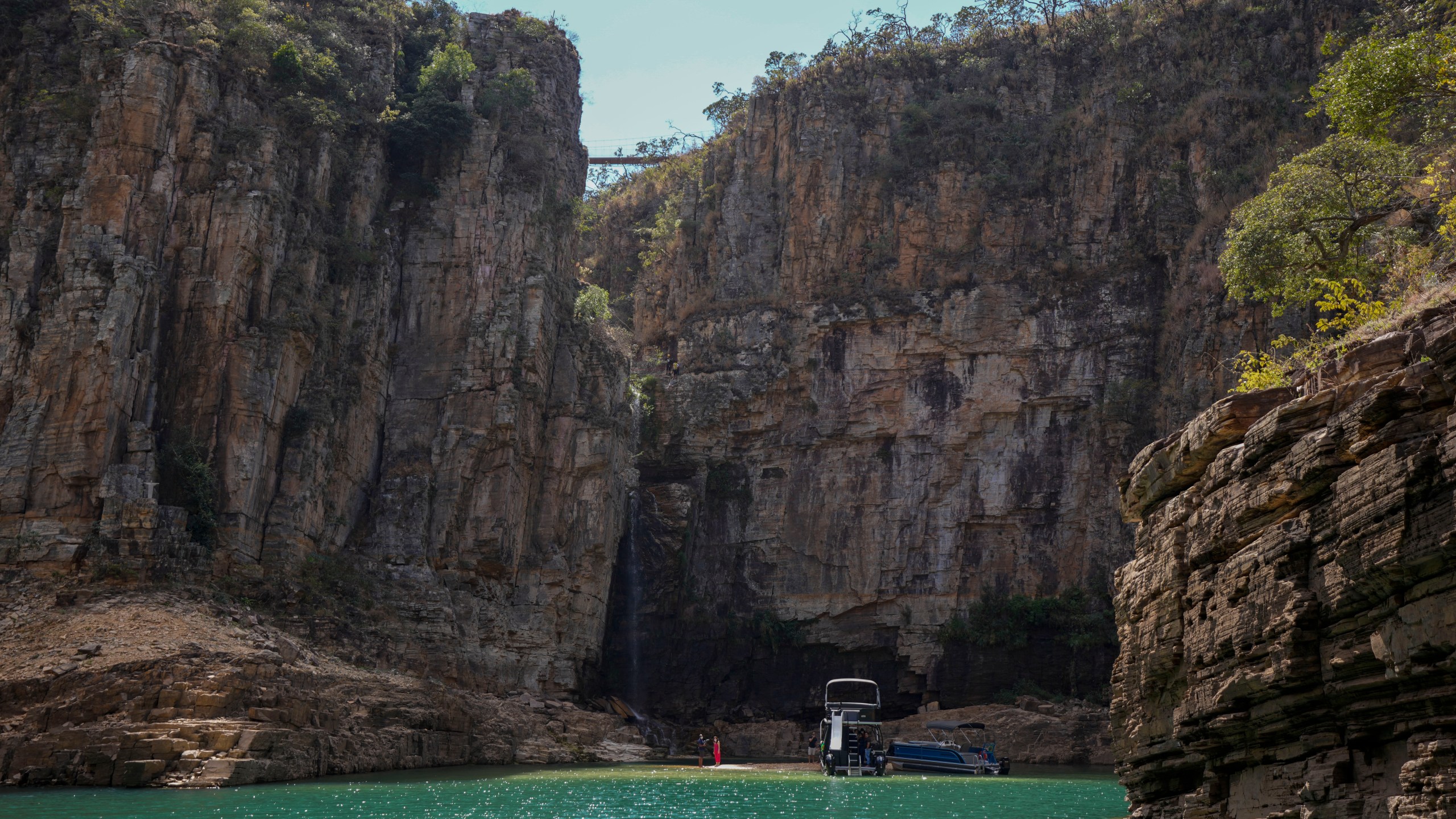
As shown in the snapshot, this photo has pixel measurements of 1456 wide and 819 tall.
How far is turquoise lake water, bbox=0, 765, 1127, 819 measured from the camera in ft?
74.5

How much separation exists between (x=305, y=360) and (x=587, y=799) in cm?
2372

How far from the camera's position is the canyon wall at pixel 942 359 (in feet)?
173

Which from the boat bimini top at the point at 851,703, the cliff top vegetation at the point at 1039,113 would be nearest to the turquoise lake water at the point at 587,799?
the boat bimini top at the point at 851,703

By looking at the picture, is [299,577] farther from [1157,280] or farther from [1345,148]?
[1157,280]

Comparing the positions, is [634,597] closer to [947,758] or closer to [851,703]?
[851,703]

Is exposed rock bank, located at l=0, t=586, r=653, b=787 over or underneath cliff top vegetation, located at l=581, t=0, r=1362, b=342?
underneath

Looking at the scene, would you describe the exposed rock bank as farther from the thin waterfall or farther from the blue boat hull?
the thin waterfall

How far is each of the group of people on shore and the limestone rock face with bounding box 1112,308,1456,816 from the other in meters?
27.4

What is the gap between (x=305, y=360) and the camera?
44.5m

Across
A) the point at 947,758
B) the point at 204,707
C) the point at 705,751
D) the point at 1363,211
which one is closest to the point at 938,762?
the point at 947,758

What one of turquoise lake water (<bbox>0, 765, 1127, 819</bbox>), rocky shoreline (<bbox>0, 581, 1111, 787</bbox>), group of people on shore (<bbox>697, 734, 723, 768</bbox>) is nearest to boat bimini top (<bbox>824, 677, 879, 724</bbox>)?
turquoise lake water (<bbox>0, 765, 1127, 819</bbox>)

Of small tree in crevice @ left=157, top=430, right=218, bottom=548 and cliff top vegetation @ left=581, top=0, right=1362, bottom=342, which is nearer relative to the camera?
small tree in crevice @ left=157, top=430, right=218, bottom=548

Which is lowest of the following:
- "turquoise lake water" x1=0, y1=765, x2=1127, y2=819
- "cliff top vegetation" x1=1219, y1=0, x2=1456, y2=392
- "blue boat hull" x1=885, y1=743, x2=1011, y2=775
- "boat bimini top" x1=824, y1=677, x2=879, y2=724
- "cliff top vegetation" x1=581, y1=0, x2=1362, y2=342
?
"turquoise lake water" x1=0, y1=765, x2=1127, y2=819

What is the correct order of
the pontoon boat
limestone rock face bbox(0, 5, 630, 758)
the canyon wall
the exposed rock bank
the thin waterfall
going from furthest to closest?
the thin waterfall → the canyon wall → the pontoon boat → limestone rock face bbox(0, 5, 630, 758) → the exposed rock bank
